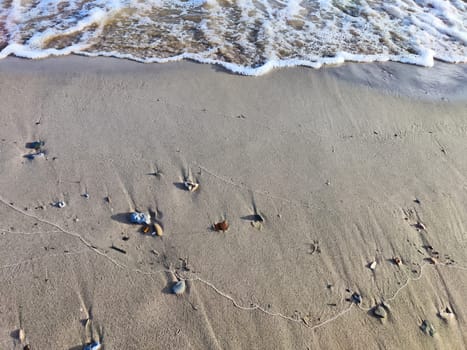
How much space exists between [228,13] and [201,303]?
495cm

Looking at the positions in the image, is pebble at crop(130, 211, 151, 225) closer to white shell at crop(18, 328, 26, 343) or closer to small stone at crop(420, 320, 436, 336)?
white shell at crop(18, 328, 26, 343)

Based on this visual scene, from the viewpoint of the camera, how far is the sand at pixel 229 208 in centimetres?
270

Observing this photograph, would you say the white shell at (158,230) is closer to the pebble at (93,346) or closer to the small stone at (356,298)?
the pebble at (93,346)

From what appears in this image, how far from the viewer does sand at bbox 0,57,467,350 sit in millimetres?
2697

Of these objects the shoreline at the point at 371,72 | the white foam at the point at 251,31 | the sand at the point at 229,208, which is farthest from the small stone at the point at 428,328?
the white foam at the point at 251,31

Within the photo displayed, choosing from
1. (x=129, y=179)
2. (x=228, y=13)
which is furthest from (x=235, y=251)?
(x=228, y=13)

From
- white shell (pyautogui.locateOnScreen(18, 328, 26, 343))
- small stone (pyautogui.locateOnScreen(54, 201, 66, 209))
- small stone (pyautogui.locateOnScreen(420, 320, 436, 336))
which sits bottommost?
white shell (pyautogui.locateOnScreen(18, 328, 26, 343))

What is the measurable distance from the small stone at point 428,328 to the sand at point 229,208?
44mm

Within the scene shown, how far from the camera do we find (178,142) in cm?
392

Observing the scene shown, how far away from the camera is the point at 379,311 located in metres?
2.82

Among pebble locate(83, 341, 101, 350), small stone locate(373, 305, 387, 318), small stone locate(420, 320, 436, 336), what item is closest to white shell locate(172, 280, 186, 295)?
pebble locate(83, 341, 101, 350)

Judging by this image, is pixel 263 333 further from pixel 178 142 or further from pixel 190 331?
pixel 178 142

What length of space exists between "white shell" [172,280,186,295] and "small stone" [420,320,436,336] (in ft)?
5.85

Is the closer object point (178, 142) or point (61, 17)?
point (178, 142)
